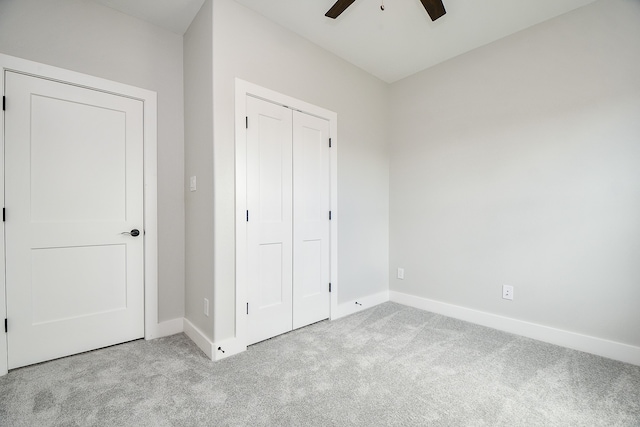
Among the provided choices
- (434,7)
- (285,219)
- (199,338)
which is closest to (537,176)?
(434,7)

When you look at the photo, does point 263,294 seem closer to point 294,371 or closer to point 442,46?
point 294,371

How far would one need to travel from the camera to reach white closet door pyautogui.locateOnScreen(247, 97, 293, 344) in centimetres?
220

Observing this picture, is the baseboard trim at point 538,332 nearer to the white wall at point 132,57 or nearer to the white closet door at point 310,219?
the white closet door at point 310,219

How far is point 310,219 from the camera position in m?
2.62

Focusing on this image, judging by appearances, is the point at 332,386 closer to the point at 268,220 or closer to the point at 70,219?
the point at 268,220

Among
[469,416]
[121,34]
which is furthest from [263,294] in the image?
[121,34]

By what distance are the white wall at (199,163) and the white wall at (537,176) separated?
222 centimetres

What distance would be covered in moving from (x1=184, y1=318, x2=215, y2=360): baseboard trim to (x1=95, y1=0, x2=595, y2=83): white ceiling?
8.44 feet

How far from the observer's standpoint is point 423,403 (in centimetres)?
154

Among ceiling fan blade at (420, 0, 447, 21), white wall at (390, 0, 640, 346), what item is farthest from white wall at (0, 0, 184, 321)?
white wall at (390, 0, 640, 346)

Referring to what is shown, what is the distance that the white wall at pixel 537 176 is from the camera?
6.58 feet

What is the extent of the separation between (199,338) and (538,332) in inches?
112

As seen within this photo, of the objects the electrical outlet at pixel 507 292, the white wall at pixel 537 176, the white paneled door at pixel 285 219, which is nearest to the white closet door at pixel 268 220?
the white paneled door at pixel 285 219

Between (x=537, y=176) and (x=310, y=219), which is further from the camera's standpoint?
(x=310, y=219)
